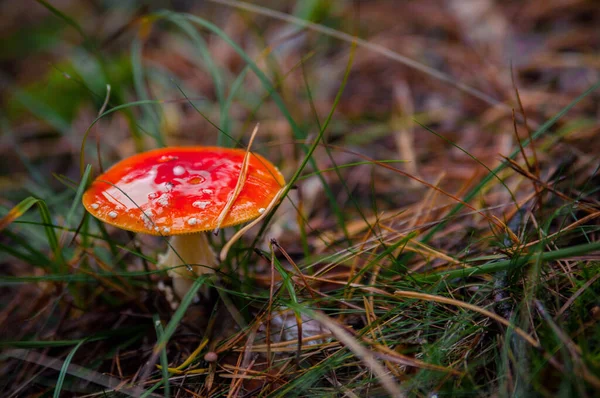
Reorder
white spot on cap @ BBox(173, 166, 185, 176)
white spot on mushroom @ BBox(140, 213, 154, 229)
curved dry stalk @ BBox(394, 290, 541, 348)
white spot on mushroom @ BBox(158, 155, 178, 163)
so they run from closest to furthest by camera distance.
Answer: curved dry stalk @ BBox(394, 290, 541, 348) < white spot on mushroom @ BBox(140, 213, 154, 229) < white spot on cap @ BBox(173, 166, 185, 176) < white spot on mushroom @ BBox(158, 155, 178, 163)

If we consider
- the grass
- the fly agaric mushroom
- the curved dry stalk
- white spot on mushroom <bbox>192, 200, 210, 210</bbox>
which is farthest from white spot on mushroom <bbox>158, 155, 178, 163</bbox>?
the curved dry stalk

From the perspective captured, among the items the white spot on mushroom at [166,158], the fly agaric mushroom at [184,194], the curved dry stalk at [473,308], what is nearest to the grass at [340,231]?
the curved dry stalk at [473,308]

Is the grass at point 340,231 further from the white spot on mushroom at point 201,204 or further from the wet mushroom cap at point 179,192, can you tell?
the white spot on mushroom at point 201,204

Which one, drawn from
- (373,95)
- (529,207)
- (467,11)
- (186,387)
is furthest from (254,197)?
(467,11)

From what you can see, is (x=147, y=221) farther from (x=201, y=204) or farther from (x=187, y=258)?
(x=187, y=258)

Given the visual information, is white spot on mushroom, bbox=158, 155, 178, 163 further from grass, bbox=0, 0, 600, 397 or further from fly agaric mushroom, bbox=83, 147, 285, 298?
grass, bbox=0, 0, 600, 397

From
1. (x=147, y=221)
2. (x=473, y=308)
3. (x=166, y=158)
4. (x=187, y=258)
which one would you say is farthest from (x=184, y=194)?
(x=473, y=308)

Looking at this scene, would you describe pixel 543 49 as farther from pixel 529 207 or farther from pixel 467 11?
pixel 529 207
